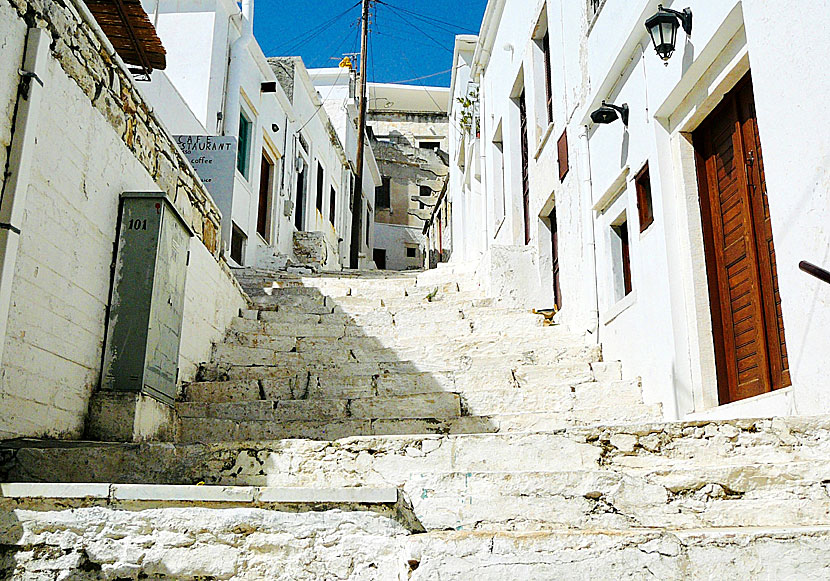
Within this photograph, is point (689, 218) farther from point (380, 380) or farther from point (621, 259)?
point (380, 380)

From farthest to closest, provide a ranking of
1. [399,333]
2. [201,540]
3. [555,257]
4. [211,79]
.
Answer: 1. [211,79]
2. [555,257]
3. [399,333]
4. [201,540]

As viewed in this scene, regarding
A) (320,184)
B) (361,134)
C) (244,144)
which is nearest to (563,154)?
(244,144)

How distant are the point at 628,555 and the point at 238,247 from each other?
1154 cm

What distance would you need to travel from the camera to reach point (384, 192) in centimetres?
2962

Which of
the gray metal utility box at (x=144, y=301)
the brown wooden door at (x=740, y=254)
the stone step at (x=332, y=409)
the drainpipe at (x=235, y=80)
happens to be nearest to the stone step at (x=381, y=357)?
the stone step at (x=332, y=409)

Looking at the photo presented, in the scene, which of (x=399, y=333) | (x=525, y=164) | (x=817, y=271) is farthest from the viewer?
(x=525, y=164)

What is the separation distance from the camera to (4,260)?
3477 mm

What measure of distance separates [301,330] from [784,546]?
5.37 metres

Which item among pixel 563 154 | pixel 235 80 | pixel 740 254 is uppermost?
pixel 235 80

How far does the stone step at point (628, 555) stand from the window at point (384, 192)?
27201 mm

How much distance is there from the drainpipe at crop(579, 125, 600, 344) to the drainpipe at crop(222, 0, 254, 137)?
714 centimetres

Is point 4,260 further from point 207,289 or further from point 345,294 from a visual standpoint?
point 345,294

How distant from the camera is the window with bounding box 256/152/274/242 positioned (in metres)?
14.9

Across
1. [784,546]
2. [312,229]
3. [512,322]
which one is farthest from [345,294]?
[312,229]
